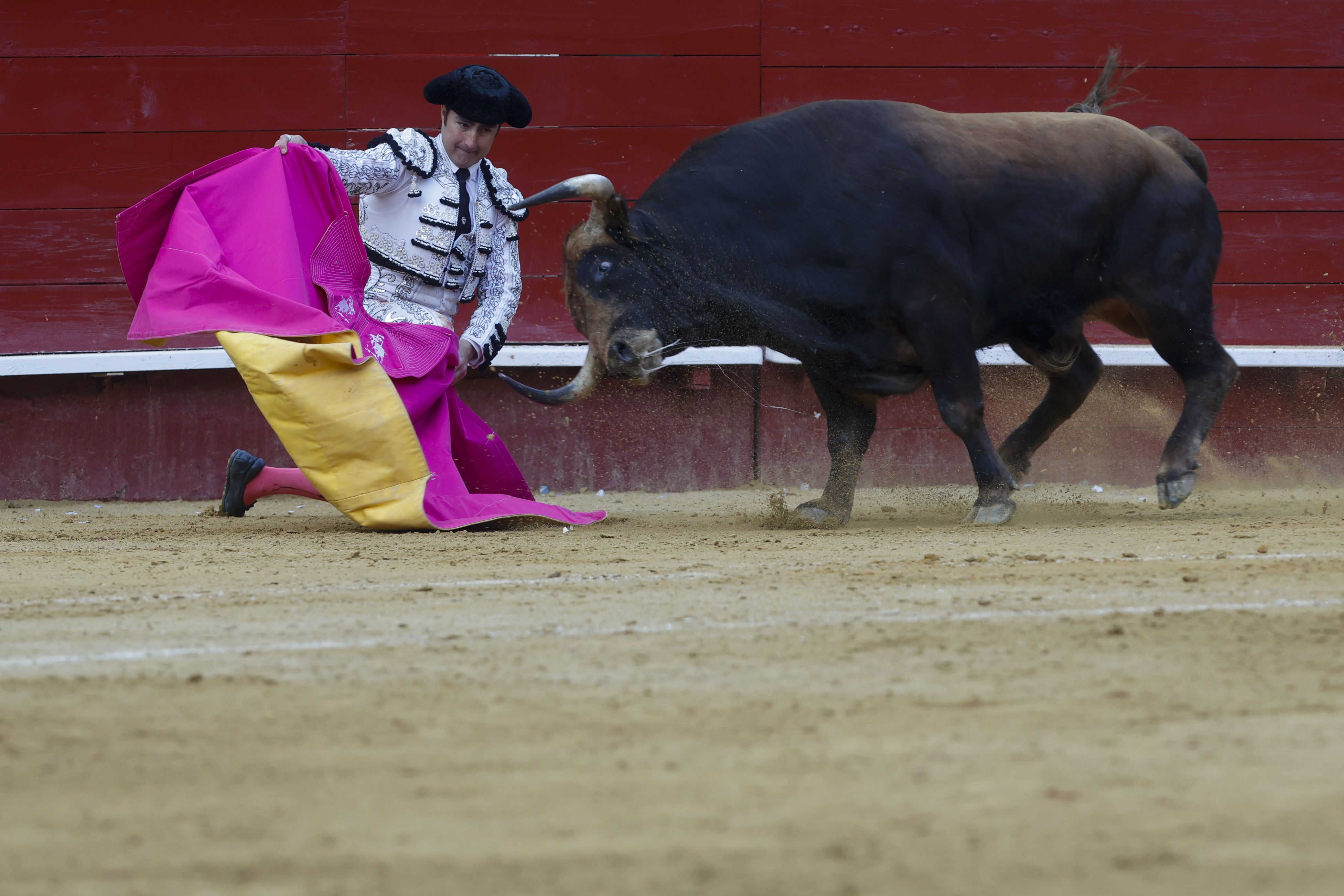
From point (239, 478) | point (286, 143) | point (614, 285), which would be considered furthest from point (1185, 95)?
point (239, 478)

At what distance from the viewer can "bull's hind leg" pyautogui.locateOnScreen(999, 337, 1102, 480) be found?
16.9ft

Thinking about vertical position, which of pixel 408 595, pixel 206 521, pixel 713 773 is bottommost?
pixel 206 521

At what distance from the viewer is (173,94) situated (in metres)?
5.96

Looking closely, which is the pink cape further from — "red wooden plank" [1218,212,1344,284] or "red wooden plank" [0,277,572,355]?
"red wooden plank" [1218,212,1344,284]

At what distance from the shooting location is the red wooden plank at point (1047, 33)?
6.16 m

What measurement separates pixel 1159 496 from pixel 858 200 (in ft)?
4.55

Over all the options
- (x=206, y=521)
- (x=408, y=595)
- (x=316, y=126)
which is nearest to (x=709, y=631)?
(x=408, y=595)

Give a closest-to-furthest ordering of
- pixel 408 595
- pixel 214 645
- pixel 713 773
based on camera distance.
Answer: pixel 713 773
pixel 214 645
pixel 408 595

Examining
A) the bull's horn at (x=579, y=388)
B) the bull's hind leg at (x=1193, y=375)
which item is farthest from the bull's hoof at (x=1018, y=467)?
the bull's horn at (x=579, y=388)

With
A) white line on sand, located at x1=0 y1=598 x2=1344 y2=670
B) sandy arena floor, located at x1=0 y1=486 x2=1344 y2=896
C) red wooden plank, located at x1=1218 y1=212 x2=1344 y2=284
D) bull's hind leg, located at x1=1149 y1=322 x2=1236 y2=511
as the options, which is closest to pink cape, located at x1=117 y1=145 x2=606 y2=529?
sandy arena floor, located at x1=0 y1=486 x2=1344 y2=896

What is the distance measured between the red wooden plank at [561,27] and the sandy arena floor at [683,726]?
3176mm

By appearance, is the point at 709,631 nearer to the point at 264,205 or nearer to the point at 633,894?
the point at 633,894

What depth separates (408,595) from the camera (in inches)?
121

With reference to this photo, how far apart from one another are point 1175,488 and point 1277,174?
92.1 inches
